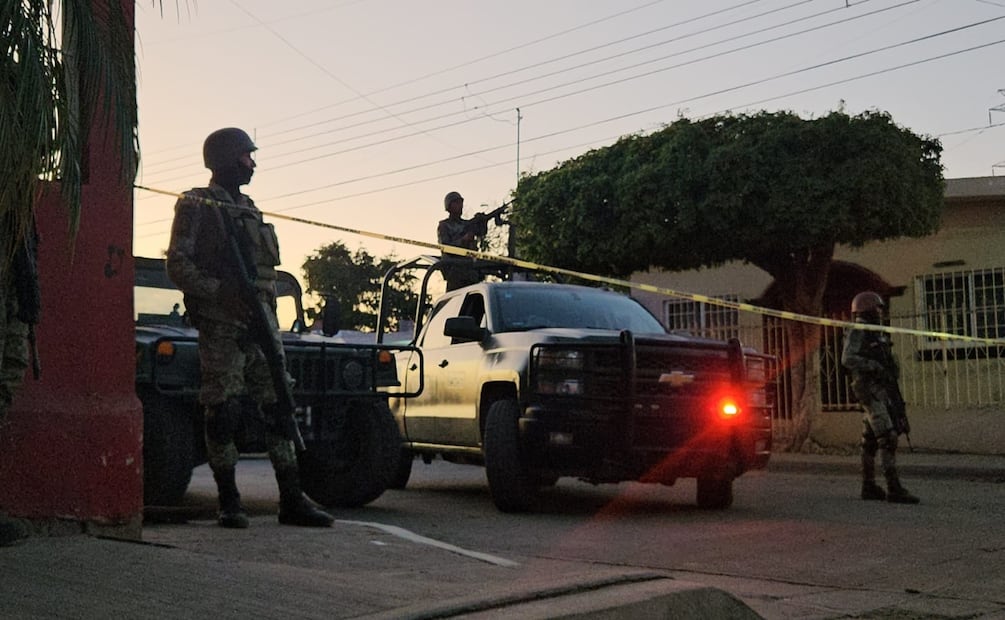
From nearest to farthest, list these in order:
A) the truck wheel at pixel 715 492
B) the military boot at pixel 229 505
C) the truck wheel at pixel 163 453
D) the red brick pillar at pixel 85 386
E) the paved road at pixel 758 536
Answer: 1. the red brick pillar at pixel 85 386
2. the paved road at pixel 758 536
3. the military boot at pixel 229 505
4. the truck wheel at pixel 163 453
5. the truck wheel at pixel 715 492

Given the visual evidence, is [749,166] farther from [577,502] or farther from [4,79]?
[4,79]

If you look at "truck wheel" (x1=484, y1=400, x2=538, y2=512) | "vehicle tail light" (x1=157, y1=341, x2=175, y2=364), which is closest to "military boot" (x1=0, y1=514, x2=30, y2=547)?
"vehicle tail light" (x1=157, y1=341, x2=175, y2=364)

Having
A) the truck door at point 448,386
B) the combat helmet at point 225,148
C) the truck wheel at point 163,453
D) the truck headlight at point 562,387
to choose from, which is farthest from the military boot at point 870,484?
the combat helmet at point 225,148

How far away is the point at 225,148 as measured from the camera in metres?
7.11

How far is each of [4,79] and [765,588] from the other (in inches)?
155

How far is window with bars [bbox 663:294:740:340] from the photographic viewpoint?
18875 mm

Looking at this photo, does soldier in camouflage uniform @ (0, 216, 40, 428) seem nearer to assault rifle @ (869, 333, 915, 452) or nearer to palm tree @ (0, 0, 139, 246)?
palm tree @ (0, 0, 139, 246)

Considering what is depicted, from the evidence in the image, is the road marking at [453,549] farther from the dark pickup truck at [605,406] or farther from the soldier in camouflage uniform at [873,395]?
the soldier in camouflage uniform at [873,395]

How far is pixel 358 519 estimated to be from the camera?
26.9 feet

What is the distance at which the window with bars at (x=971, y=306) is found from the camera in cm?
1575

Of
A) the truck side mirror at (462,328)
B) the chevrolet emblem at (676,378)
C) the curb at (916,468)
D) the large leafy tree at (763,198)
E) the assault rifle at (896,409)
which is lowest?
the curb at (916,468)

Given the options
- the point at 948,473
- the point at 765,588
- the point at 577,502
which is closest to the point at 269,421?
the point at 765,588

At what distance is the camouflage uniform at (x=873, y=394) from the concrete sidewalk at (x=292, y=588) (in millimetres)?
5836

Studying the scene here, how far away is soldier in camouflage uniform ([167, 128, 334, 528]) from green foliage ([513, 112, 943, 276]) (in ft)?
30.8
